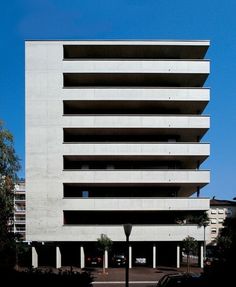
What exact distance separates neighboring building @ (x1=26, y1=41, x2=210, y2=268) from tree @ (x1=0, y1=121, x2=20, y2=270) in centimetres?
950

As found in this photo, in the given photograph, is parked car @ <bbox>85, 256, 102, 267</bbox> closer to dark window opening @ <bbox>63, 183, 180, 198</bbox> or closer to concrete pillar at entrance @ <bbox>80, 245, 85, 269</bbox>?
concrete pillar at entrance @ <bbox>80, 245, 85, 269</bbox>

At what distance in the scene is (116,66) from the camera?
→ 159ft

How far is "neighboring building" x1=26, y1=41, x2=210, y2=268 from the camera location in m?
47.2

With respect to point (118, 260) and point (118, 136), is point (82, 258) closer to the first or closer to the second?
point (118, 260)

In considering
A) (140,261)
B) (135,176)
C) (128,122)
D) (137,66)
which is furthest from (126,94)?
(140,261)

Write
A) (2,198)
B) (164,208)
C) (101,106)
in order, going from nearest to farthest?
(2,198), (164,208), (101,106)

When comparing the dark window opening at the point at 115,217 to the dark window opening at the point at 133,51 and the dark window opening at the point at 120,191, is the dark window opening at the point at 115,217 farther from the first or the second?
the dark window opening at the point at 133,51

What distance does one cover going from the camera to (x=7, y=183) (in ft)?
122

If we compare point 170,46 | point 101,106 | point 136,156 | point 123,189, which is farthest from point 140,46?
point 123,189

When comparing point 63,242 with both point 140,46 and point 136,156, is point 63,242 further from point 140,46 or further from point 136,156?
point 140,46

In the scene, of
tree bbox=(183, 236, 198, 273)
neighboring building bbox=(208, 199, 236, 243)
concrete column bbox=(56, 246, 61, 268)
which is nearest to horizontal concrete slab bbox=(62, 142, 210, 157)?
tree bbox=(183, 236, 198, 273)

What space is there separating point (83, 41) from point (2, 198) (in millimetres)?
20139

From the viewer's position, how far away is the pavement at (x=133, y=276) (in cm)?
3679

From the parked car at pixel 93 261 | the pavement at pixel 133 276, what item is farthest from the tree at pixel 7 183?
the parked car at pixel 93 261
